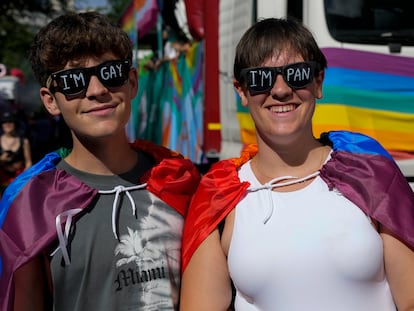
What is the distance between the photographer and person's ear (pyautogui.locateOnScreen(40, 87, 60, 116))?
244cm

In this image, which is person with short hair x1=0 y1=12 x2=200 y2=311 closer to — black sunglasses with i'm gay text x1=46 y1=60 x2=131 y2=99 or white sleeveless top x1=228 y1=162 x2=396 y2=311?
black sunglasses with i'm gay text x1=46 y1=60 x2=131 y2=99

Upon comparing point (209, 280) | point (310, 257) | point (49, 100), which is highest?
point (49, 100)

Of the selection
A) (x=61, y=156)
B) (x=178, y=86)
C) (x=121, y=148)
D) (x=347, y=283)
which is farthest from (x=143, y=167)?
(x=178, y=86)

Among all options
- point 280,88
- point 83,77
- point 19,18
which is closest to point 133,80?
point 83,77

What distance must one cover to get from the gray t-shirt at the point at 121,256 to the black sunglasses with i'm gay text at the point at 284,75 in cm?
51

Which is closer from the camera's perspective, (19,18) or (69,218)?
(69,218)

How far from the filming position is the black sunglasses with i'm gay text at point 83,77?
2320 millimetres

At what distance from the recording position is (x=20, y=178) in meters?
2.40

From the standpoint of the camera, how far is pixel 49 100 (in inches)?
Answer: 96.6

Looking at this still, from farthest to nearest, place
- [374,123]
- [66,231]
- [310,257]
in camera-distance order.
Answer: [374,123] → [66,231] → [310,257]

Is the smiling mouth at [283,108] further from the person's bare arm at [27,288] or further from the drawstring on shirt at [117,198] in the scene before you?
the person's bare arm at [27,288]

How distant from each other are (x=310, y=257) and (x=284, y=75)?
567 millimetres

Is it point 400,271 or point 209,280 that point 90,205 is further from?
point 400,271

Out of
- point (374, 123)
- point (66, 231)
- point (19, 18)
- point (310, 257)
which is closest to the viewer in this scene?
point (310, 257)
